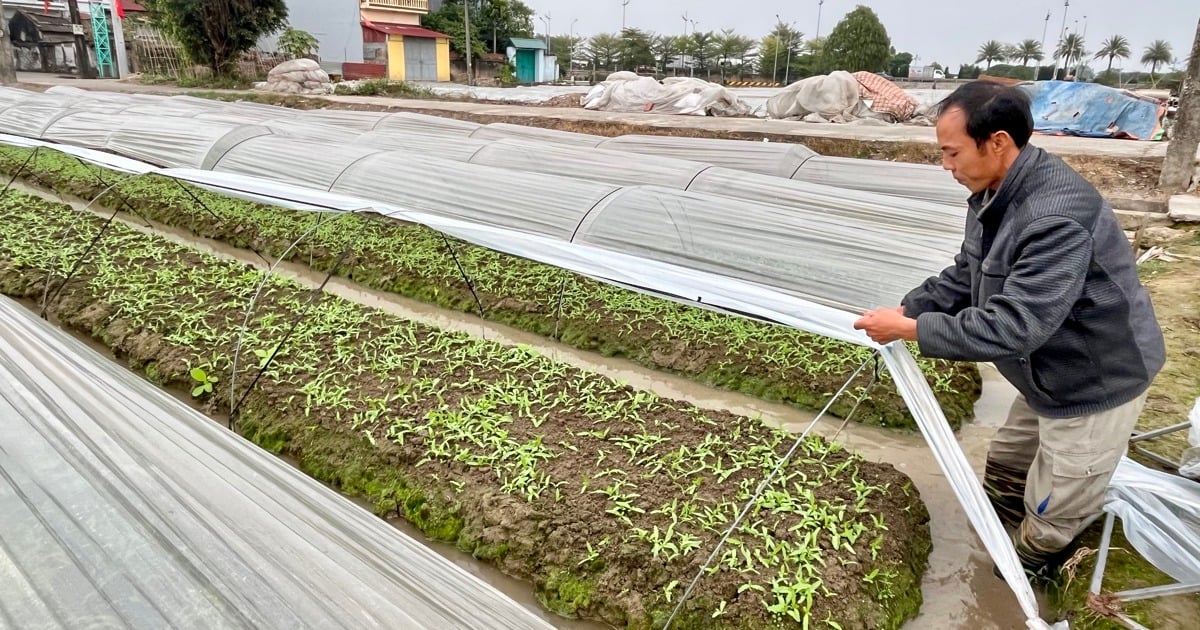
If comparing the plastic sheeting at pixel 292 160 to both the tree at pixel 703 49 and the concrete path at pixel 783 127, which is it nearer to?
the concrete path at pixel 783 127

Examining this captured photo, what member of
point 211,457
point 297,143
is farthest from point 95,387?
point 297,143

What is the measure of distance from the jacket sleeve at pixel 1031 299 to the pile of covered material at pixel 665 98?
17132 millimetres

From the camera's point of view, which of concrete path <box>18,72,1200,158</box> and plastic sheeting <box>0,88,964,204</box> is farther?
concrete path <box>18,72,1200,158</box>

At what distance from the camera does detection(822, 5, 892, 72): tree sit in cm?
4103

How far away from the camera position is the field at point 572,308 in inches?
188

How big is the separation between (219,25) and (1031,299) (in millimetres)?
27085

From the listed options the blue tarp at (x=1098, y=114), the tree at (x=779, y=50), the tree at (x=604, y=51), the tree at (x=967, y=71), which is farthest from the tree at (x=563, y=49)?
the blue tarp at (x=1098, y=114)

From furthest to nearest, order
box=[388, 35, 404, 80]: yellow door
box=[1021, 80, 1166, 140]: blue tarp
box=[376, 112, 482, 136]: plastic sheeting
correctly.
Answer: box=[388, 35, 404, 80]: yellow door → box=[1021, 80, 1166, 140]: blue tarp → box=[376, 112, 482, 136]: plastic sheeting

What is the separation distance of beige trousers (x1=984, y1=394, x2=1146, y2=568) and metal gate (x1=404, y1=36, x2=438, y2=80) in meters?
35.7

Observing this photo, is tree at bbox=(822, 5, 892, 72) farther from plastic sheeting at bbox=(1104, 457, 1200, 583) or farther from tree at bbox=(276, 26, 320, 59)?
plastic sheeting at bbox=(1104, 457, 1200, 583)

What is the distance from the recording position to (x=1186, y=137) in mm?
8445

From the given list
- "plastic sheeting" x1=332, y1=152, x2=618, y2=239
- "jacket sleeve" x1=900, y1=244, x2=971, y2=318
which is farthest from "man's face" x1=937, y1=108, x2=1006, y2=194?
"plastic sheeting" x1=332, y1=152, x2=618, y2=239

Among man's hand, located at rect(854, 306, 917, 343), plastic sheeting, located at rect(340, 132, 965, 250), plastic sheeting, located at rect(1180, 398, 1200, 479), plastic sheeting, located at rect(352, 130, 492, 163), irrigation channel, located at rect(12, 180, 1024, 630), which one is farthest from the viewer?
plastic sheeting, located at rect(352, 130, 492, 163)

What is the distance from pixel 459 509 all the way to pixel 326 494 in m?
0.69
